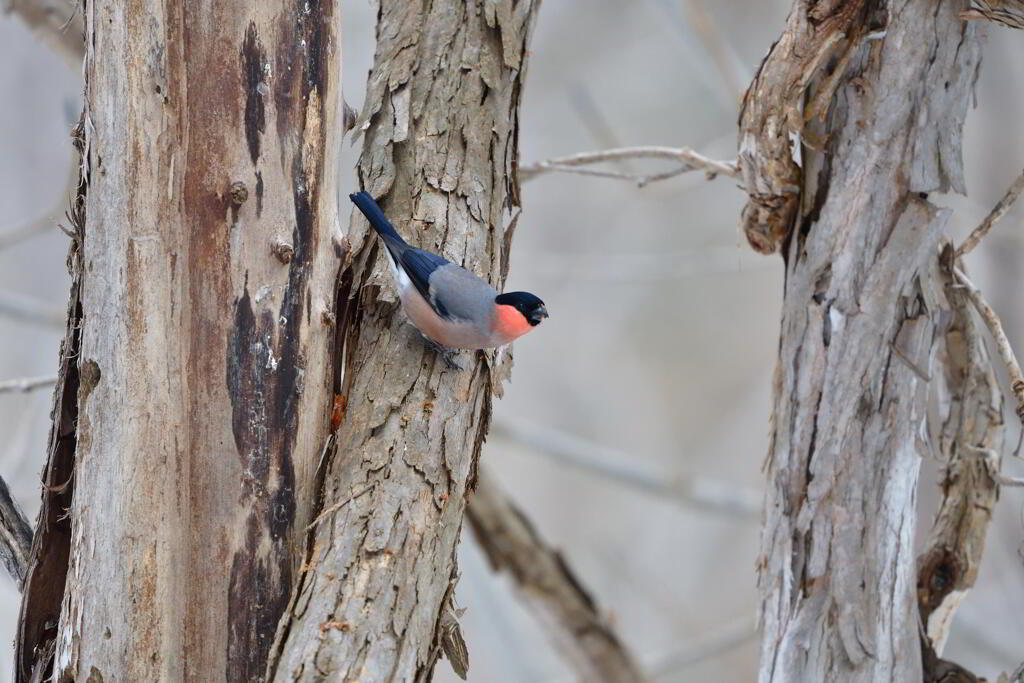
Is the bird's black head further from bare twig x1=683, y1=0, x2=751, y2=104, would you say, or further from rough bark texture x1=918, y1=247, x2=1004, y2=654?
bare twig x1=683, y1=0, x2=751, y2=104

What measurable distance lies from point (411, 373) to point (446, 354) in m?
0.12

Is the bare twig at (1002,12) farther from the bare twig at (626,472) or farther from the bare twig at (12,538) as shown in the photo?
the bare twig at (626,472)

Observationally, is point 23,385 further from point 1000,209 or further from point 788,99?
point 1000,209

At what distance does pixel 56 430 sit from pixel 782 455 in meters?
1.55

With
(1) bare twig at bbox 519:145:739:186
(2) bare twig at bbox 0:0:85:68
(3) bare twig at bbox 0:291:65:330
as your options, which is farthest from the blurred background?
(1) bare twig at bbox 519:145:739:186

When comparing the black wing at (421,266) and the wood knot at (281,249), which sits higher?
the black wing at (421,266)

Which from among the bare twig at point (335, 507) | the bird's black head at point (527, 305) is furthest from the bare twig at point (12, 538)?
the bird's black head at point (527, 305)

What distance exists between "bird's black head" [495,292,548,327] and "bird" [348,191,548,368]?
15cm

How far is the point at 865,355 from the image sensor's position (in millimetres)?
2152

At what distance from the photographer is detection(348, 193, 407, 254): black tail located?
2213 millimetres

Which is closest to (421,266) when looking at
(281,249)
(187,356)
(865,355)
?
(281,249)

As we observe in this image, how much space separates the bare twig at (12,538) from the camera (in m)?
2.00

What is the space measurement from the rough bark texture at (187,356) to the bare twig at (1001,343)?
56.2 inches

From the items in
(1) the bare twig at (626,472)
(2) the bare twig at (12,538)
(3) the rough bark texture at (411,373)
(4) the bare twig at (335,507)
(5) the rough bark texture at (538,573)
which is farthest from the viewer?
(1) the bare twig at (626,472)
